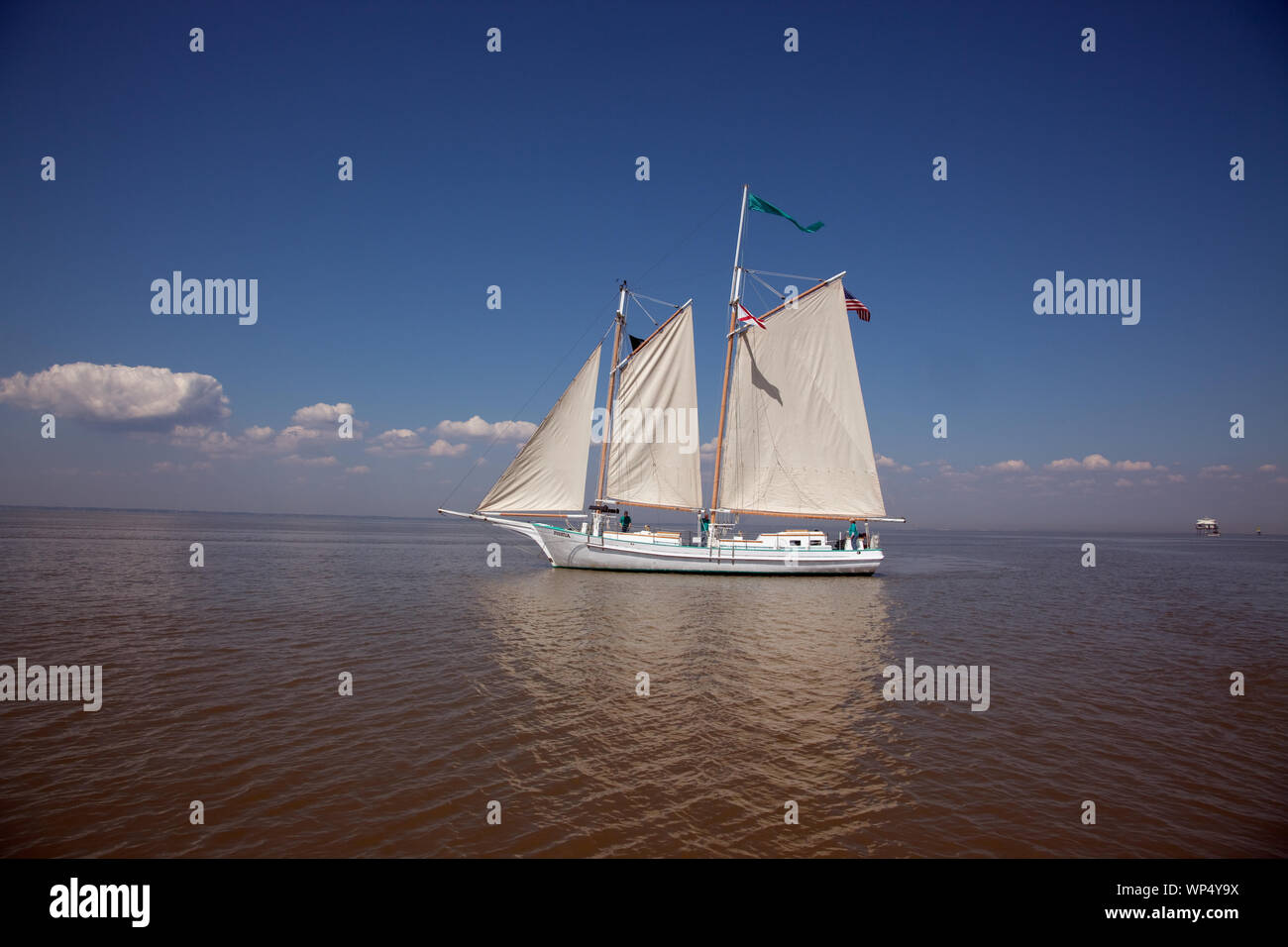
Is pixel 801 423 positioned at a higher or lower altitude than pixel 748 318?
lower

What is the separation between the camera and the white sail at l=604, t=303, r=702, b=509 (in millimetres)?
43406

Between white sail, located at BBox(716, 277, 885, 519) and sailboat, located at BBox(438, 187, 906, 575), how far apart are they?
81 mm

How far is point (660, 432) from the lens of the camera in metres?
43.4

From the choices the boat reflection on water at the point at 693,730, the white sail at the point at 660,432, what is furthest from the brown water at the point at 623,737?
the white sail at the point at 660,432

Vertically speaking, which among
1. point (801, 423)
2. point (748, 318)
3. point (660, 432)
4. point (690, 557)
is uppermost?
point (748, 318)

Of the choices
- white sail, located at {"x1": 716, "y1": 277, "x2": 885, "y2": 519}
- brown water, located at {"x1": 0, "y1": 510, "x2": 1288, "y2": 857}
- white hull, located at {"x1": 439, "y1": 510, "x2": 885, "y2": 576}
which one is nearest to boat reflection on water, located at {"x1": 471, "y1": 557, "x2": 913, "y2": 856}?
brown water, located at {"x1": 0, "y1": 510, "x2": 1288, "y2": 857}

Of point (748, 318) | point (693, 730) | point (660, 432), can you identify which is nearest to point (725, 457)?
point (660, 432)

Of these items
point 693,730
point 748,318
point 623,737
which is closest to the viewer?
point 623,737

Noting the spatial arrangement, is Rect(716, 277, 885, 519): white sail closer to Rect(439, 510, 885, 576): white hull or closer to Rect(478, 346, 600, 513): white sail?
Rect(439, 510, 885, 576): white hull

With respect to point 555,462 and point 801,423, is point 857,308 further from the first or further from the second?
point 555,462

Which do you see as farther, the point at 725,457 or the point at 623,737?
the point at 725,457

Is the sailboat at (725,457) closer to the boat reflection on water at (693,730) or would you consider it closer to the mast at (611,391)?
the mast at (611,391)

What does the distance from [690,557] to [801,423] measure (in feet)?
45.9
